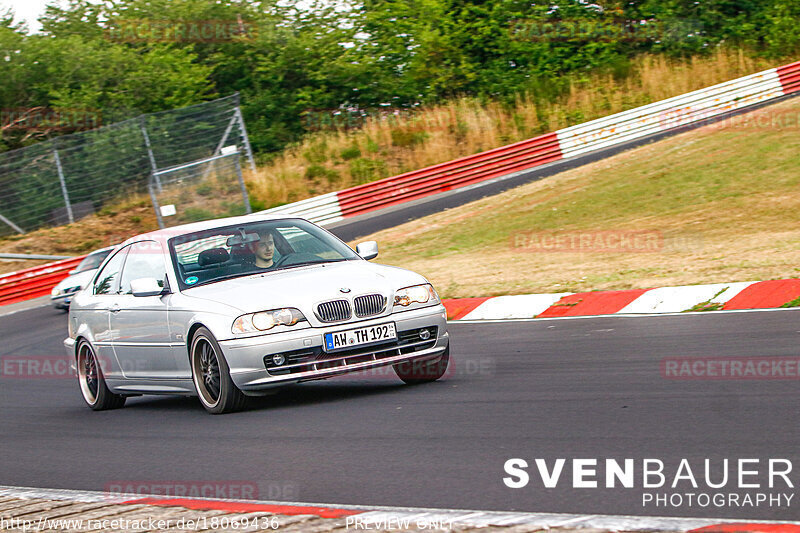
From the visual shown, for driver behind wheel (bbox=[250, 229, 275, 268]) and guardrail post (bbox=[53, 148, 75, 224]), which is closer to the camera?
driver behind wheel (bbox=[250, 229, 275, 268])

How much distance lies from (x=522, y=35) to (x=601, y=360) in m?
33.6

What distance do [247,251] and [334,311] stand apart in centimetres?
129

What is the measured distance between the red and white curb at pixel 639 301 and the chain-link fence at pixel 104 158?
54.1 ft

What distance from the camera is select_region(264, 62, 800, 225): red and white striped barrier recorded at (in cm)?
3044

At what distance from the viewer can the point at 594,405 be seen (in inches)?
260

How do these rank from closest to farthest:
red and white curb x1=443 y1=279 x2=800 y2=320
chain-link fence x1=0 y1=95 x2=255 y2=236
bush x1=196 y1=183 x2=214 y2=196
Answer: red and white curb x1=443 y1=279 x2=800 y2=320
bush x1=196 y1=183 x2=214 y2=196
chain-link fence x1=0 y1=95 x2=255 y2=236

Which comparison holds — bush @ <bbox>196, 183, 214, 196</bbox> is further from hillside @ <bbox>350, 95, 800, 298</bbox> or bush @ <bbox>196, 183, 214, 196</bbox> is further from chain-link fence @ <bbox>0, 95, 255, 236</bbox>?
hillside @ <bbox>350, 95, 800, 298</bbox>

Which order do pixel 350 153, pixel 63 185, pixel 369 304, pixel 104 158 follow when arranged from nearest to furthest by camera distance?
pixel 369 304
pixel 63 185
pixel 104 158
pixel 350 153

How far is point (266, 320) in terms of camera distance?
24.7 ft

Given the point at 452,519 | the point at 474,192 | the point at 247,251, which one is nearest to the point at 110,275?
the point at 247,251

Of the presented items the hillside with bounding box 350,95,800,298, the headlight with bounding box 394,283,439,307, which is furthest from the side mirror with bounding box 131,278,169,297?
the hillside with bounding box 350,95,800,298

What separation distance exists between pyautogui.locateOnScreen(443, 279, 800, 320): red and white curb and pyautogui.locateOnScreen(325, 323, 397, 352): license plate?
4202 mm

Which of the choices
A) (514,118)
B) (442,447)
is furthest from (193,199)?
(442,447)

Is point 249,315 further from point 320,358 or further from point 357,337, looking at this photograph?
point 357,337
